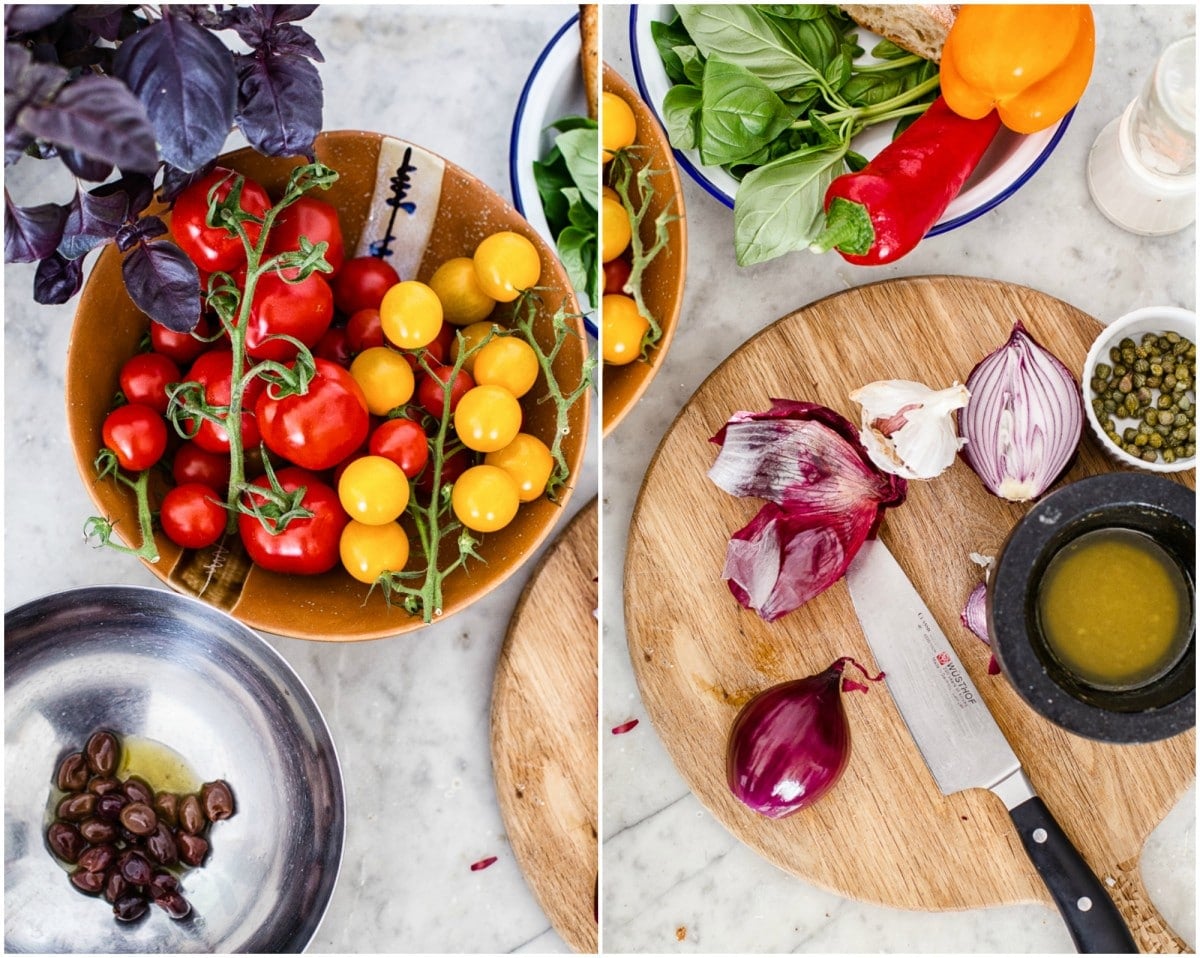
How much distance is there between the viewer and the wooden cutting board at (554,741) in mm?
640

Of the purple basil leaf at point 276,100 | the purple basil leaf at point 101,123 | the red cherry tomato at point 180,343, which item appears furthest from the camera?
the red cherry tomato at point 180,343

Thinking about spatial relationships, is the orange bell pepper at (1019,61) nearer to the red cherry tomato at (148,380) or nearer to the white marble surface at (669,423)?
the white marble surface at (669,423)

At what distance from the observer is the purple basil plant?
36 centimetres

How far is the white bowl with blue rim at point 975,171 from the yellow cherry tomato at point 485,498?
207mm

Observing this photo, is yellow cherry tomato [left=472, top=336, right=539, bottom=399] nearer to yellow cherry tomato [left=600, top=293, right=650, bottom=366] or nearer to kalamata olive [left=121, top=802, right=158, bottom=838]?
yellow cherry tomato [left=600, top=293, right=650, bottom=366]

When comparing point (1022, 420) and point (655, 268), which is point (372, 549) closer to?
point (655, 268)

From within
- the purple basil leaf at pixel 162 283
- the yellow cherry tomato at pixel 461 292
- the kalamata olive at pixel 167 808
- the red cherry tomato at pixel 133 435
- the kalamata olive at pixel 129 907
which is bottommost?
the kalamata olive at pixel 129 907

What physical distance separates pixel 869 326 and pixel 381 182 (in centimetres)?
30

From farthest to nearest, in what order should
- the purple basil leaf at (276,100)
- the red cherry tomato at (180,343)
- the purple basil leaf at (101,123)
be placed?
the red cherry tomato at (180,343) → the purple basil leaf at (276,100) → the purple basil leaf at (101,123)

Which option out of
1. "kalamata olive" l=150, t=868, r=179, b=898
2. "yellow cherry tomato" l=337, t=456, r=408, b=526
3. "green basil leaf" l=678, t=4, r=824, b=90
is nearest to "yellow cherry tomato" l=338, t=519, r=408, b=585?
"yellow cherry tomato" l=337, t=456, r=408, b=526

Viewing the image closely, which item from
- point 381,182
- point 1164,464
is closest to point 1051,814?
Answer: point 1164,464

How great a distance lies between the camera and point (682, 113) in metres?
0.56

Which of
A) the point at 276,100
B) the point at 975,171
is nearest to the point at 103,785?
the point at 276,100

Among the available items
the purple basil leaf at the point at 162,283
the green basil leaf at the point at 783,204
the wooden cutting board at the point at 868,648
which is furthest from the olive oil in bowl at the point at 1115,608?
the purple basil leaf at the point at 162,283
